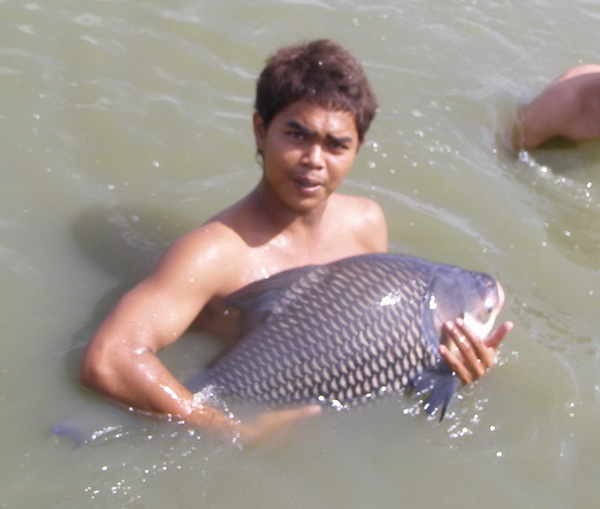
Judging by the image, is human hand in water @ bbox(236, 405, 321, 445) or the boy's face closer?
human hand in water @ bbox(236, 405, 321, 445)

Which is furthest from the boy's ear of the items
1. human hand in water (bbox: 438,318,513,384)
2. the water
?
human hand in water (bbox: 438,318,513,384)

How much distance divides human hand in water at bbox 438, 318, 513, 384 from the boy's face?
28.9 inches

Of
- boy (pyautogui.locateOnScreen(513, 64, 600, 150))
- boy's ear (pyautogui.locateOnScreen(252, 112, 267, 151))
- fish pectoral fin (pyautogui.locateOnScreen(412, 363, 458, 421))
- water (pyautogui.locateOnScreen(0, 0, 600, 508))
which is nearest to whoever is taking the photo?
water (pyautogui.locateOnScreen(0, 0, 600, 508))

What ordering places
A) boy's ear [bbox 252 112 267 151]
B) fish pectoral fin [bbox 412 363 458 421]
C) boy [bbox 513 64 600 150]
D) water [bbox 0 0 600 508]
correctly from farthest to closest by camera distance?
boy [bbox 513 64 600 150] → boy's ear [bbox 252 112 267 151] → fish pectoral fin [bbox 412 363 458 421] → water [bbox 0 0 600 508]

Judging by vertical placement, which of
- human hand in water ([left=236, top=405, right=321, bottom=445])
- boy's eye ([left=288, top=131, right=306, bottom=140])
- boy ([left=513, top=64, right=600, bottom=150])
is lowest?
human hand in water ([left=236, top=405, right=321, bottom=445])

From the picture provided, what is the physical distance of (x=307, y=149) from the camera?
3787 millimetres

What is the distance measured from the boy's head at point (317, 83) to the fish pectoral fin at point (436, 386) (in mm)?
980

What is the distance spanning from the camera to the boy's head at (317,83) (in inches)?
149

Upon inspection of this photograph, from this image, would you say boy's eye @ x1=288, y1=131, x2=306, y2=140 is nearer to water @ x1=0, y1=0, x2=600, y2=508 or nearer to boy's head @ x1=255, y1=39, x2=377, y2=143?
boy's head @ x1=255, y1=39, x2=377, y2=143

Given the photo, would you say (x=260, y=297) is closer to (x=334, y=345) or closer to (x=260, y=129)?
(x=334, y=345)

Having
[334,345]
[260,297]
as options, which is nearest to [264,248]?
[260,297]

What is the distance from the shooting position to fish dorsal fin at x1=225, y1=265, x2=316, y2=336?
147 inches

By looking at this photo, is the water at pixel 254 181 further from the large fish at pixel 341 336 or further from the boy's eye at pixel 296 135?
the boy's eye at pixel 296 135

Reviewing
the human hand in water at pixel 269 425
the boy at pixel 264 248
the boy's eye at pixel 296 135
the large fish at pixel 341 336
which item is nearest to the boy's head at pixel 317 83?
the boy at pixel 264 248
